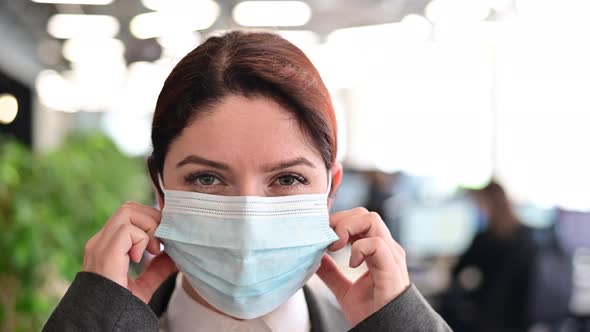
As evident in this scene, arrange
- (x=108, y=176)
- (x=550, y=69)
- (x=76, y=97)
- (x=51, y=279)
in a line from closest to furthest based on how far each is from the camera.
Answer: (x=51, y=279), (x=108, y=176), (x=550, y=69), (x=76, y=97)

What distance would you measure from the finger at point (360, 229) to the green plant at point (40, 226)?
1.80m

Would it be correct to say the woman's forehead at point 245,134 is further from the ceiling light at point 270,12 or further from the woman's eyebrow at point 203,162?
the ceiling light at point 270,12

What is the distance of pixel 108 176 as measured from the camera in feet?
14.0

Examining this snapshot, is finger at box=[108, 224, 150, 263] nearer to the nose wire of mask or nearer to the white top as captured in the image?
the nose wire of mask

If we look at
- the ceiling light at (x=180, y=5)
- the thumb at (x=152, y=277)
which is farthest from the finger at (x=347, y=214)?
the ceiling light at (x=180, y=5)

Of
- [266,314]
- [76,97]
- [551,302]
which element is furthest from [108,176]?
[76,97]

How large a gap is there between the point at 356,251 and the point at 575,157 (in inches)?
267

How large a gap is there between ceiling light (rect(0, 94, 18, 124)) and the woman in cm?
944

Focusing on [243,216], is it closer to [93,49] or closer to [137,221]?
[137,221]

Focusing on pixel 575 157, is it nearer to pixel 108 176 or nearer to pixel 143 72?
pixel 108 176

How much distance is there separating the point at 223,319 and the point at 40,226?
68.2 inches

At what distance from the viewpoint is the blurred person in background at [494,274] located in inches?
169

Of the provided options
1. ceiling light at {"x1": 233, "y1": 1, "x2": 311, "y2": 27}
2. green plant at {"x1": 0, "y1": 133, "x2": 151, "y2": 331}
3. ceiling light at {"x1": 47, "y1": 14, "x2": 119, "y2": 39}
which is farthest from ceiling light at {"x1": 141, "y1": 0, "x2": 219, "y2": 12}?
green plant at {"x1": 0, "y1": 133, "x2": 151, "y2": 331}

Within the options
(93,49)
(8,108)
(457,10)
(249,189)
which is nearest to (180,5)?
(457,10)
